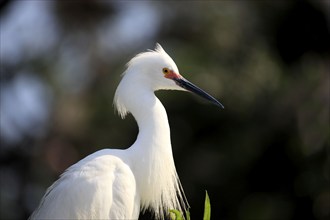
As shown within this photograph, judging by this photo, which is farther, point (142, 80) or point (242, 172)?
Answer: point (242, 172)

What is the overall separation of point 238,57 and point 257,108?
1032 mm

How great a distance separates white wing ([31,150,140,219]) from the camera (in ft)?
13.8

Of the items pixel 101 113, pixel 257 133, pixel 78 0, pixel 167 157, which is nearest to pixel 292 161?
pixel 257 133

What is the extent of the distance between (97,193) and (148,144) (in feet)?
1.43

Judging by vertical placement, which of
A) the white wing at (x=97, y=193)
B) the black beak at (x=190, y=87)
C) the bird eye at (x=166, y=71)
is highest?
the bird eye at (x=166, y=71)

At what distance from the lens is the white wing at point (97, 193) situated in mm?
4195

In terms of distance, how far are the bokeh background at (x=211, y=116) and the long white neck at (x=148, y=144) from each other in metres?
5.69

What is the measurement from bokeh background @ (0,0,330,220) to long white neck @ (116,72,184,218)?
5.69 m

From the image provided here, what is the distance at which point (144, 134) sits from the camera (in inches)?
173

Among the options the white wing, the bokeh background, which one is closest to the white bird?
the white wing

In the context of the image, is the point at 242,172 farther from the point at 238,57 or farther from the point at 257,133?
the point at 238,57

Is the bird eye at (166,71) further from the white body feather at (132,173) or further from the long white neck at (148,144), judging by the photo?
the long white neck at (148,144)

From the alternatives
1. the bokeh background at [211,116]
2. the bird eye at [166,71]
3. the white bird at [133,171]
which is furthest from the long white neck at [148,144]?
the bokeh background at [211,116]

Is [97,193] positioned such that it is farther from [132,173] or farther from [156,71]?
[156,71]
